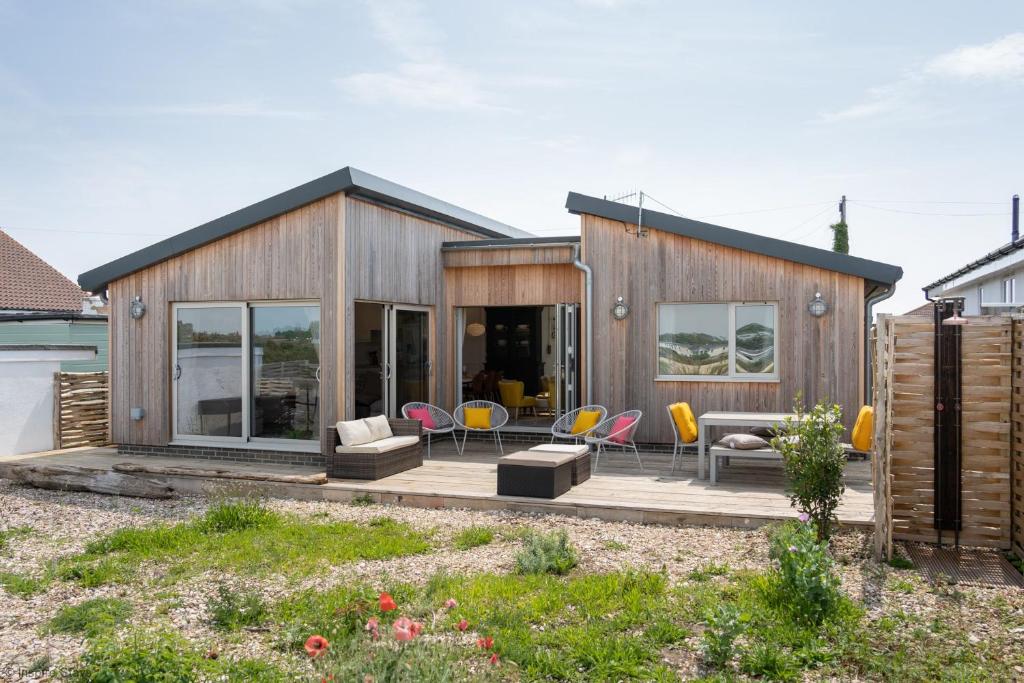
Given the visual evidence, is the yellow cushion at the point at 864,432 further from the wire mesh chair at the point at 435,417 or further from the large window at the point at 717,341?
the wire mesh chair at the point at 435,417

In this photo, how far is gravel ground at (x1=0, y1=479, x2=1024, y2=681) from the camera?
4082 mm

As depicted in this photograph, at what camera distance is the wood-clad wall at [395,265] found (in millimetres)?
8867

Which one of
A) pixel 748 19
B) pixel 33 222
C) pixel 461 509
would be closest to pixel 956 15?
pixel 748 19

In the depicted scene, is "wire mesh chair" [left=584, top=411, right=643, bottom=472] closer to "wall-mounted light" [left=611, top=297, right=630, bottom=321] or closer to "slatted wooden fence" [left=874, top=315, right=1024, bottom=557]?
"wall-mounted light" [left=611, top=297, right=630, bottom=321]

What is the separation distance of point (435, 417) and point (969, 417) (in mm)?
6493

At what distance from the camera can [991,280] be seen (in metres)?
17.1

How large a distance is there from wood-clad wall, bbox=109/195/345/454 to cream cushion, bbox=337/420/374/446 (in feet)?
1.97

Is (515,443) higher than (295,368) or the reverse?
the reverse

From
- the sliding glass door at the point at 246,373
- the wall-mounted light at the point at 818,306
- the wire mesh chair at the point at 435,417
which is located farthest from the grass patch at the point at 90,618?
the wall-mounted light at the point at 818,306

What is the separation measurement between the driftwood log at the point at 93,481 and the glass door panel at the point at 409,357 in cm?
298

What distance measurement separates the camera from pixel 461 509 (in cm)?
707

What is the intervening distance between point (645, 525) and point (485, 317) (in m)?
8.99

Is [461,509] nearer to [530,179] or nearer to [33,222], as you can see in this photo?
[530,179]

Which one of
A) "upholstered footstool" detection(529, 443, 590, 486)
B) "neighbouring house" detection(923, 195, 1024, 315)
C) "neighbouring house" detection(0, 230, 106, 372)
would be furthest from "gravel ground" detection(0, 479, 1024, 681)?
"neighbouring house" detection(0, 230, 106, 372)
